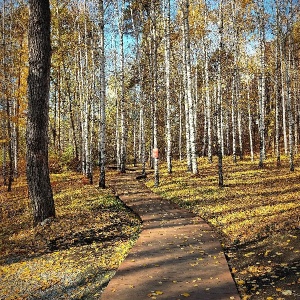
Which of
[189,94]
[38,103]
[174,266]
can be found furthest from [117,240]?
[189,94]

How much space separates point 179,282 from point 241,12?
2640 cm

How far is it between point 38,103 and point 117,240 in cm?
464

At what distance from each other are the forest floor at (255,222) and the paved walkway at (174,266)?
0.29 meters

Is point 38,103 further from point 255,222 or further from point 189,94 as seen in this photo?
point 189,94

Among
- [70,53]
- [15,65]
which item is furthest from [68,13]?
[15,65]

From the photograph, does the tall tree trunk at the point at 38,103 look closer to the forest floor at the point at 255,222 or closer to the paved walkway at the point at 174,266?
the paved walkway at the point at 174,266

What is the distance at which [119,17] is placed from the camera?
23.6 metres

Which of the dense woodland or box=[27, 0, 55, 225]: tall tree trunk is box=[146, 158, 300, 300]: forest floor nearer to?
the dense woodland

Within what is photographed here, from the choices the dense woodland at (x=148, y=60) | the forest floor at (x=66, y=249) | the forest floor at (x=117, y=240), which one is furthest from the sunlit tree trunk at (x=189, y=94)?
the forest floor at (x=66, y=249)

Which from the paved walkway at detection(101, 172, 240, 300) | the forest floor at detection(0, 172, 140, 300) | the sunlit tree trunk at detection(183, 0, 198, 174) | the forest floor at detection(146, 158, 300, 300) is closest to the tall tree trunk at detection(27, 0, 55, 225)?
the forest floor at detection(0, 172, 140, 300)

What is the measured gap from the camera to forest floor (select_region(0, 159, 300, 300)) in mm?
5401

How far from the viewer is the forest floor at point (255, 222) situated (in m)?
5.11

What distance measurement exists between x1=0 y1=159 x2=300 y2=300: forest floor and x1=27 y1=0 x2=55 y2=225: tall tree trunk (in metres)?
0.99

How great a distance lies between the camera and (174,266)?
5926 millimetres
